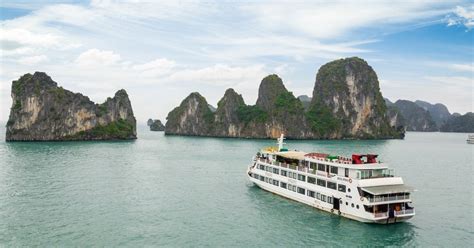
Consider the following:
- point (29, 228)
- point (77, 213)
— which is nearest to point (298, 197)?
point (77, 213)

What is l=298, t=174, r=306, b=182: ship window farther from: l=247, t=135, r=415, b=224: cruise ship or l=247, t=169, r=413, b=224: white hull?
l=247, t=169, r=413, b=224: white hull

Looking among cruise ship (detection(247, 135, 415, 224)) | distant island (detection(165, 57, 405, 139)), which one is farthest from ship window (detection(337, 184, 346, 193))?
distant island (detection(165, 57, 405, 139))

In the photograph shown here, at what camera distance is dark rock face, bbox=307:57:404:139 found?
188500 millimetres

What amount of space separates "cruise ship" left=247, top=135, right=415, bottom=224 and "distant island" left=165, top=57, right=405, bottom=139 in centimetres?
13482

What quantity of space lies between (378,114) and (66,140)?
5444 inches

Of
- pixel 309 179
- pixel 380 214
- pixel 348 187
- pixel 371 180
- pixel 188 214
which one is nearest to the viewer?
pixel 380 214

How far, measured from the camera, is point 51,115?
13900cm

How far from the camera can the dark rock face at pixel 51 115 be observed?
442 ft

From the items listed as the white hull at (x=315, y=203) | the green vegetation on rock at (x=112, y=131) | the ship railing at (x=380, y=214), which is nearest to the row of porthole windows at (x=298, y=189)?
the white hull at (x=315, y=203)

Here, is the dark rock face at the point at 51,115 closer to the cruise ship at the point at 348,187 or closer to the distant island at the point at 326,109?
the distant island at the point at 326,109

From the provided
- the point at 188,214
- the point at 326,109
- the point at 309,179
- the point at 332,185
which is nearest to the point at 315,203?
the point at 309,179

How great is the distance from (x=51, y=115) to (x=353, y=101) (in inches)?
5199

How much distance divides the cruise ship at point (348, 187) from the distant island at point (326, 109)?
442 feet

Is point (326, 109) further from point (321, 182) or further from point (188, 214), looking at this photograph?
point (188, 214)
